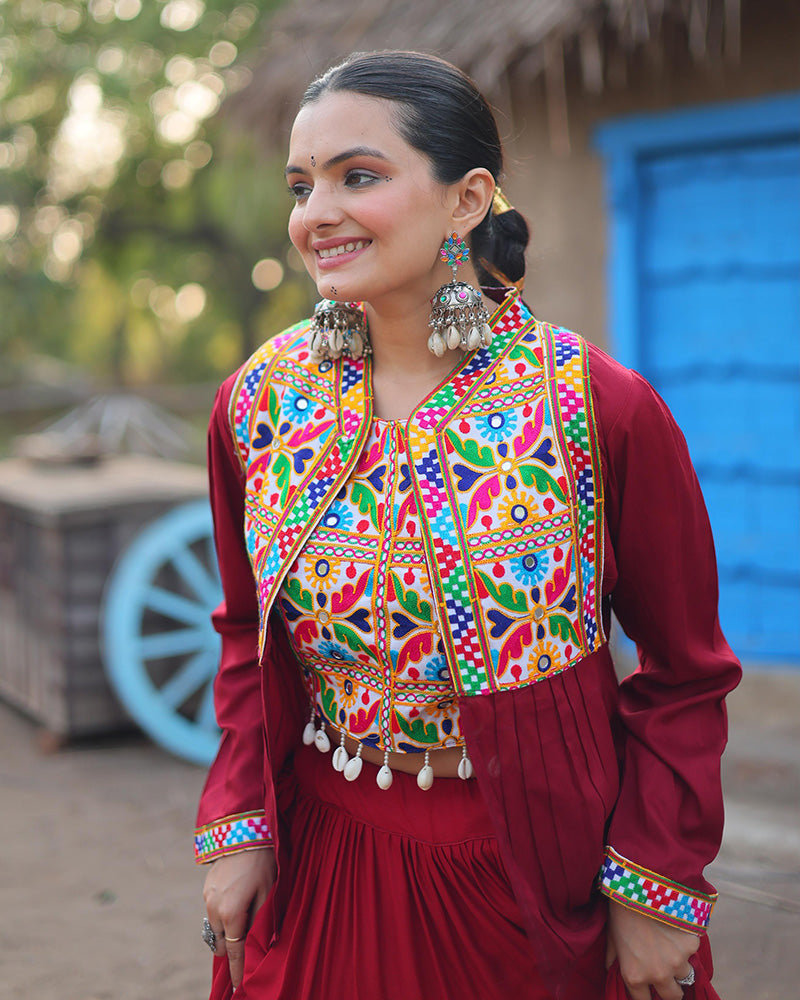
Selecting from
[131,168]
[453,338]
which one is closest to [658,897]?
[453,338]

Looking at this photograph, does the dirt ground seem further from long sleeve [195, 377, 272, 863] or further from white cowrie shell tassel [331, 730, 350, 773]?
white cowrie shell tassel [331, 730, 350, 773]

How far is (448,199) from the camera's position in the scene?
1.45 m

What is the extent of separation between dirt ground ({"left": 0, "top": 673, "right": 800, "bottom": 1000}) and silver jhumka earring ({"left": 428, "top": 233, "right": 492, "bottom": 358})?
195cm

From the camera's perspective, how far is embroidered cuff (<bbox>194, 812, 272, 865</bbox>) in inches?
61.8

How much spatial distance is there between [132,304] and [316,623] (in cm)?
2189

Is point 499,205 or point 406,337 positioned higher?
point 499,205

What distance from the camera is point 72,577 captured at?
14.1 ft

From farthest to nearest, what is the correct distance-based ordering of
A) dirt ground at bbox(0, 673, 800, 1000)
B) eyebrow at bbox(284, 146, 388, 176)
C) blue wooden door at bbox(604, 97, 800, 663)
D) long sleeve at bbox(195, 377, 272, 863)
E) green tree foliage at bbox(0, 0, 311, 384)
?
green tree foliage at bbox(0, 0, 311, 384)
blue wooden door at bbox(604, 97, 800, 663)
dirt ground at bbox(0, 673, 800, 1000)
long sleeve at bbox(195, 377, 272, 863)
eyebrow at bbox(284, 146, 388, 176)

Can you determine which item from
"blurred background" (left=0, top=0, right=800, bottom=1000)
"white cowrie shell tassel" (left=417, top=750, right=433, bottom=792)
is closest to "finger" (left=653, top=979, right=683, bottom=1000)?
"white cowrie shell tassel" (left=417, top=750, right=433, bottom=792)

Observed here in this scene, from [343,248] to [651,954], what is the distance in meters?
0.99

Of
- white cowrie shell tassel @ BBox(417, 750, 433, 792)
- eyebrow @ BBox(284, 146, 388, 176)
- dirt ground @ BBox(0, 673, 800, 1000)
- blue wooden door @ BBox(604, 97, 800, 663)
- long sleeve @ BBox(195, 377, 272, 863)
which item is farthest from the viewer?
blue wooden door @ BBox(604, 97, 800, 663)

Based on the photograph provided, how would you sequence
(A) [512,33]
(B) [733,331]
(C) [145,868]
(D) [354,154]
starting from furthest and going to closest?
(B) [733,331]
(A) [512,33]
(C) [145,868]
(D) [354,154]

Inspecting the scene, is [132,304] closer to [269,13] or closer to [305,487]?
[269,13]

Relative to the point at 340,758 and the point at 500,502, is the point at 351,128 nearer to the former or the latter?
the point at 500,502
